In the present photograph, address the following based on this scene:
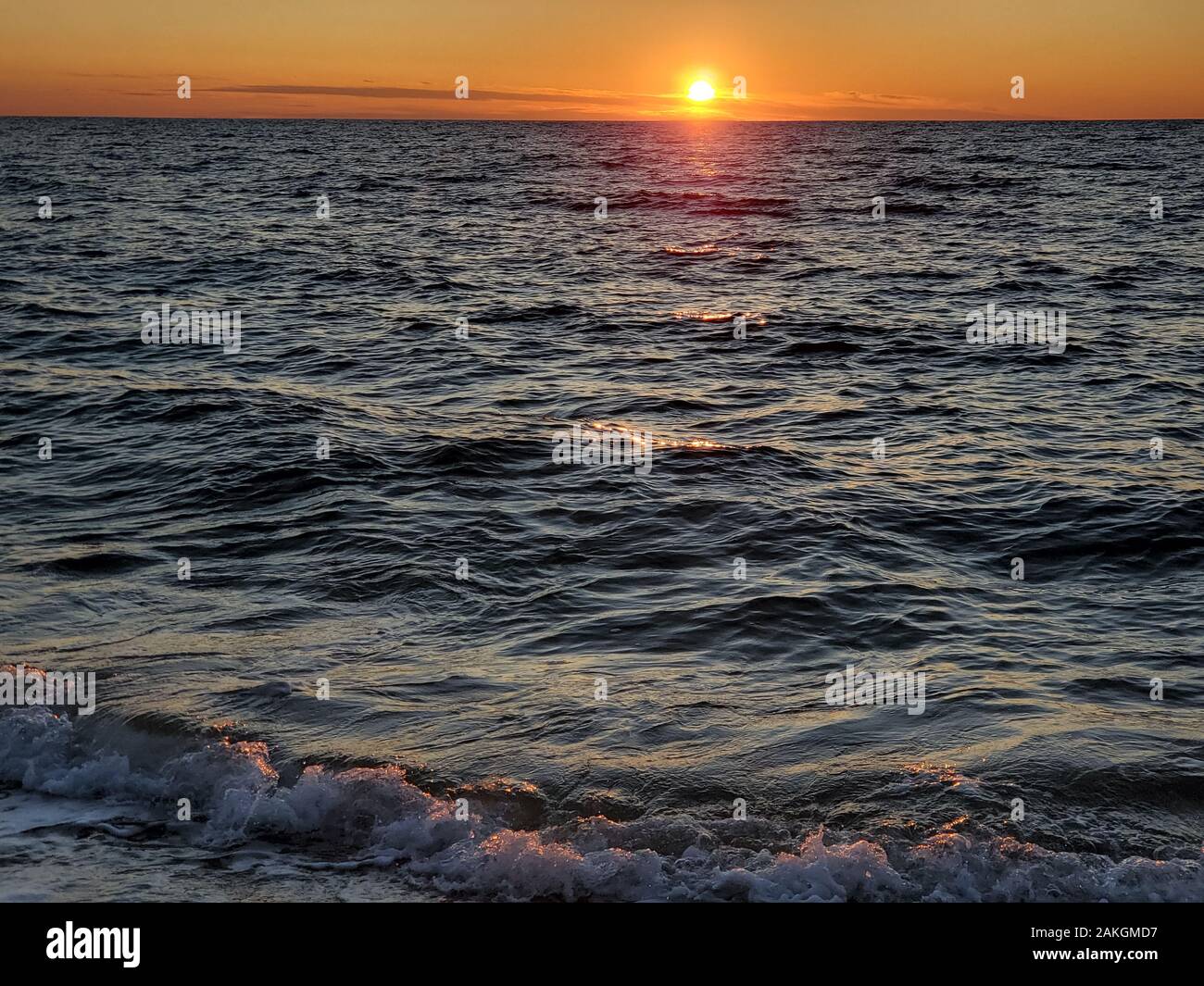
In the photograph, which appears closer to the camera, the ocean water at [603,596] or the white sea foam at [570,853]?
the white sea foam at [570,853]

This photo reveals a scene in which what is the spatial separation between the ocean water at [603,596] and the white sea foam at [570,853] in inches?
1.1

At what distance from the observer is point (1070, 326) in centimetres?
2328

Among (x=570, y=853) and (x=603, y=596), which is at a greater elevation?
(x=603, y=596)

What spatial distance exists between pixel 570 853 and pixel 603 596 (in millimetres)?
4228

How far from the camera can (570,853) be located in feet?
22.1

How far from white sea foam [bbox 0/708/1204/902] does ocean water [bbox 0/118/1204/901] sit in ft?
0.09

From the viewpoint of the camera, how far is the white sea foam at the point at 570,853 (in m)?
6.50

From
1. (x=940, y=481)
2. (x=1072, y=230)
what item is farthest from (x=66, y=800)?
(x=1072, y=230)

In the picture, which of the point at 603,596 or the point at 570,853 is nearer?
the point at 570,853

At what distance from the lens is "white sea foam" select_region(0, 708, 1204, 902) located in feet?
21.3

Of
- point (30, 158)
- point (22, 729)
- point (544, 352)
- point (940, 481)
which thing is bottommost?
point (22, 729)
